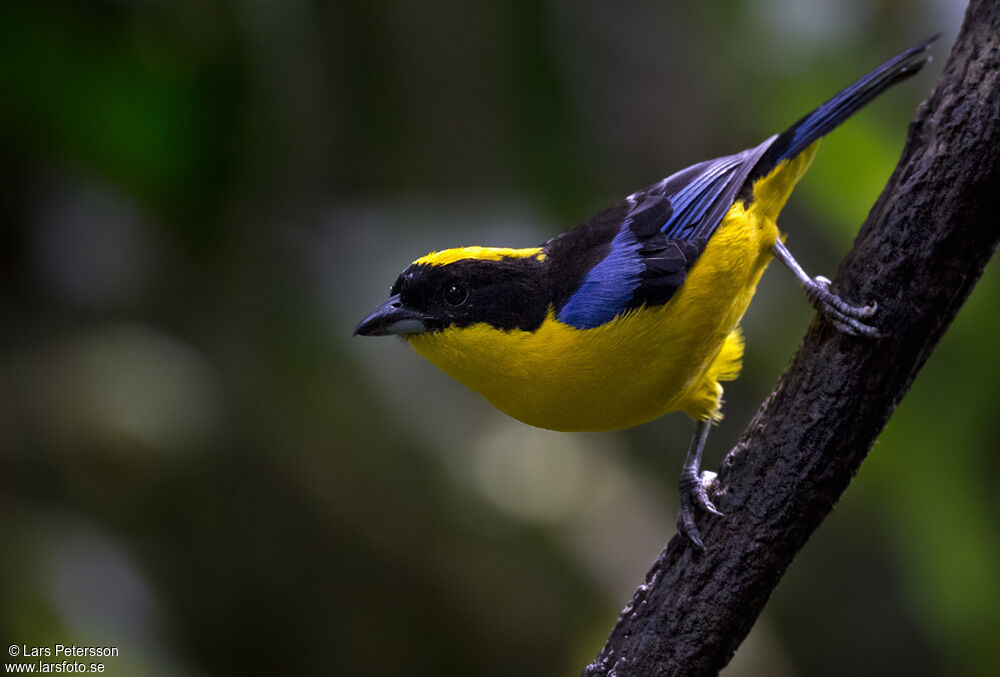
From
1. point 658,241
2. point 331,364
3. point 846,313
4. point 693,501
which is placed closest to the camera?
point 846,313

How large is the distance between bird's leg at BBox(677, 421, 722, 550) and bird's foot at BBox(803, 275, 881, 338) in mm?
688

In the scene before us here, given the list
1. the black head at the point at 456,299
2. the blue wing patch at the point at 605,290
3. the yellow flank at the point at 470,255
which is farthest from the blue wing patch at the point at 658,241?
the yellow flank at the point at 470,255

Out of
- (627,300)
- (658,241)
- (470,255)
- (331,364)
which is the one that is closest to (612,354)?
(627,300)

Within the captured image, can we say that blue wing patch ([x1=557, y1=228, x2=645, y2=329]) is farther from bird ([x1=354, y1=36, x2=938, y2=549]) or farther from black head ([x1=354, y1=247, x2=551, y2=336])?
black head ([x1=354, y1=247, x2=551, y2=336])

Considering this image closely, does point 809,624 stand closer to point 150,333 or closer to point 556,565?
point 556,565

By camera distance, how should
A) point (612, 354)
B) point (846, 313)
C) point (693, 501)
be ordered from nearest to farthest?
point (846, 313) → point (612, 354) → point (693, 501)

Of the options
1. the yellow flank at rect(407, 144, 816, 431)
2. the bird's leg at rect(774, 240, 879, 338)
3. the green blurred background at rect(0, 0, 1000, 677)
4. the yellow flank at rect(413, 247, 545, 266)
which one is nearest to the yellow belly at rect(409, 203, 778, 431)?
the yellow flank at rect(407, 144, 816, 431)

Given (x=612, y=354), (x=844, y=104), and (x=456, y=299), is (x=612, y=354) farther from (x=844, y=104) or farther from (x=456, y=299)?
(x=844, y=104)

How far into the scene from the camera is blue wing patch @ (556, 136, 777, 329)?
2859 mm

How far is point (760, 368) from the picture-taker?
483 cm

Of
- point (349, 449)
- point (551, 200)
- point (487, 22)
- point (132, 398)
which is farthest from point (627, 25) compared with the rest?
point (132, 398)

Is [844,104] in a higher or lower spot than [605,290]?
higher

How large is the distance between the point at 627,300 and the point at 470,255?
59cm

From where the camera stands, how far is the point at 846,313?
260cm
